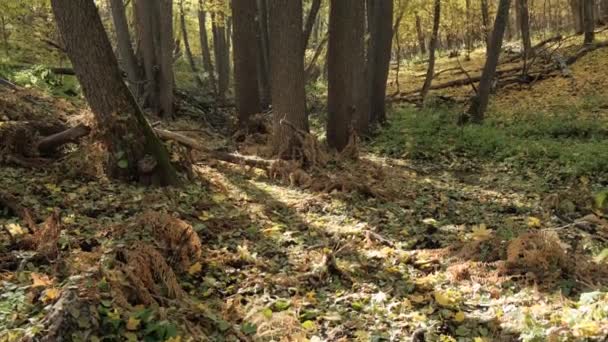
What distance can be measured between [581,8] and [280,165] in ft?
63.0

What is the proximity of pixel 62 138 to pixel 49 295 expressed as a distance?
12.5 feet

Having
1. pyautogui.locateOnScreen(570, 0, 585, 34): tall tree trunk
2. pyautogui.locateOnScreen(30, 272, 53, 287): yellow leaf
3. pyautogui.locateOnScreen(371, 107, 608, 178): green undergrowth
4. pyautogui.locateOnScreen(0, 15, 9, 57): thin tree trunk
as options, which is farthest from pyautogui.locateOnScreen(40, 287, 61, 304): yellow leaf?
pyautogui.locateOnScreen(570, 0, 585, 34): tall tree trunk

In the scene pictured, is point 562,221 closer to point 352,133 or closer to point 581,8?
point 352,133

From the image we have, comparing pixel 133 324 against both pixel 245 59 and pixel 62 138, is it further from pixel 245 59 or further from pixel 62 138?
pixel 245 59

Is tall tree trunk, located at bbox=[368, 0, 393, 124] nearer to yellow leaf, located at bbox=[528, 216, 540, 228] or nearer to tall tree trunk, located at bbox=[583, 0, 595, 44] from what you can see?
yellow leaf, located at bbox=[528, 216, 540, 228]

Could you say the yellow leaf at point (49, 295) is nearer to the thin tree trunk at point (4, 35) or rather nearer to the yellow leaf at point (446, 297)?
the yellow leaf at point (446, 297)

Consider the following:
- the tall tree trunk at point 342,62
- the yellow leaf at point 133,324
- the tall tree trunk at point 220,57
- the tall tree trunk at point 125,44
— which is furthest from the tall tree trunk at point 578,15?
the yellow leaf at point 133,324

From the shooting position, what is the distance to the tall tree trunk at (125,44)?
1212 centimetres

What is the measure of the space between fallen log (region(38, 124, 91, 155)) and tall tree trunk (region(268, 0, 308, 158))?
10.7 feet

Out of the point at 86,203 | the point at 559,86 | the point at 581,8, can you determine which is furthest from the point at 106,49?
the point at 581,8

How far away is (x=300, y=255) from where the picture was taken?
508 centimetres

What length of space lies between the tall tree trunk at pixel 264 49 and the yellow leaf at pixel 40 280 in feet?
37.7

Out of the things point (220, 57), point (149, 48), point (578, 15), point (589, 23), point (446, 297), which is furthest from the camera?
point (578, 15)

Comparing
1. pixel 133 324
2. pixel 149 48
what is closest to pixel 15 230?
pixel 133 324
